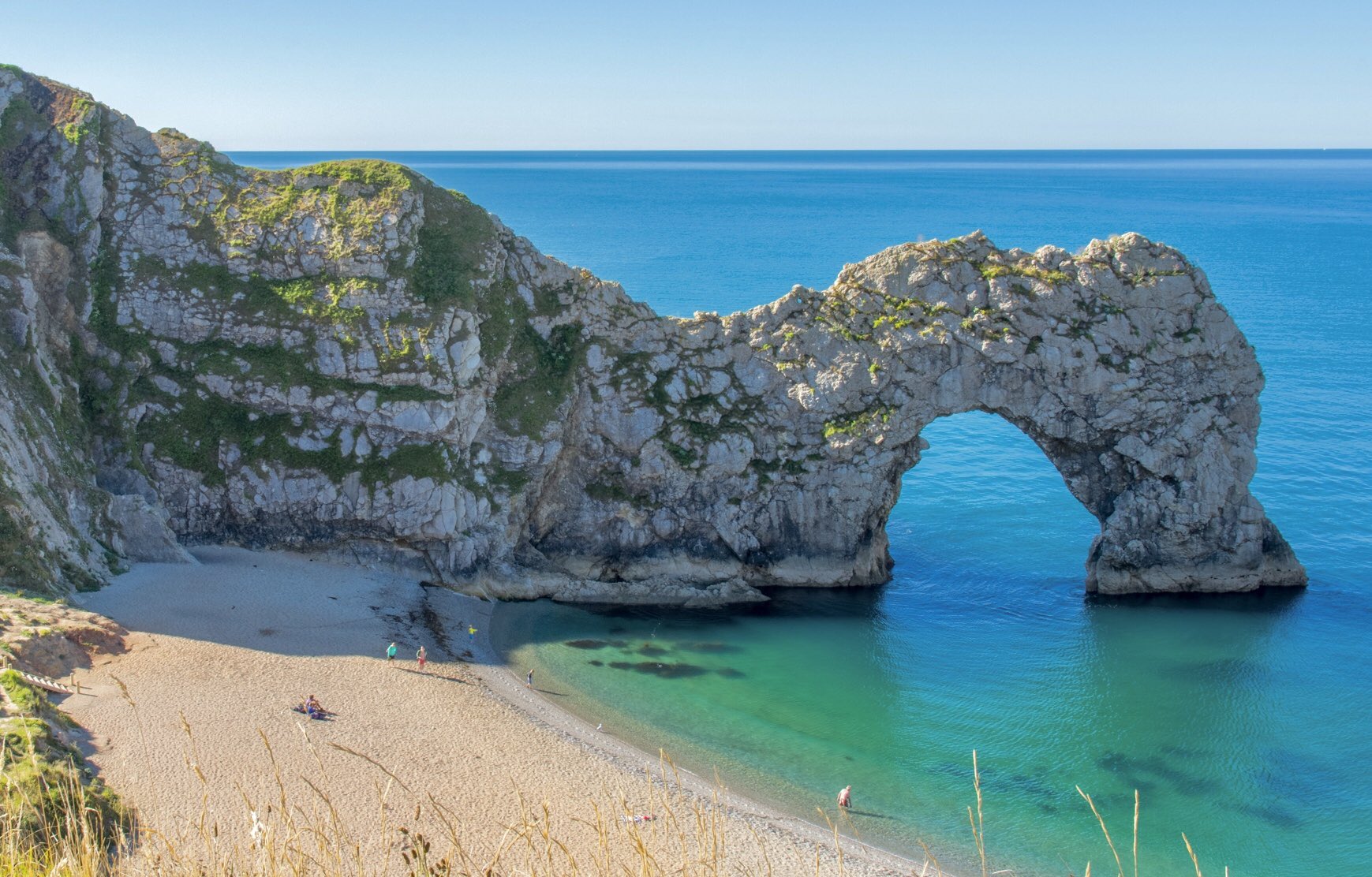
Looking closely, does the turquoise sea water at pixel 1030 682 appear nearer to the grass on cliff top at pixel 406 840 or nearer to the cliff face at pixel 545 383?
the grass on cliff top at pixel 406 840

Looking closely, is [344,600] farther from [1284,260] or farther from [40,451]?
[1284,260]

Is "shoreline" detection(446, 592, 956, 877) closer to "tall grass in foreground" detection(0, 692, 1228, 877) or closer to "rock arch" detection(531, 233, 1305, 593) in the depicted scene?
"tall grass in foreground" detection(0, 692, 1228, 877)

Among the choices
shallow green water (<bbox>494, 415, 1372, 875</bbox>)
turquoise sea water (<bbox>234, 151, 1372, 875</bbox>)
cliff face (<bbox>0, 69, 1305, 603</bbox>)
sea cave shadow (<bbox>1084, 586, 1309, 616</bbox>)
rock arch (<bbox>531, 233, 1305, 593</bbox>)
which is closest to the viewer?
shallow green water (<bbox>494, 415, 1372, 875</bbox>)

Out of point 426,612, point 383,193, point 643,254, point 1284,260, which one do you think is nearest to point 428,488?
point 426,612

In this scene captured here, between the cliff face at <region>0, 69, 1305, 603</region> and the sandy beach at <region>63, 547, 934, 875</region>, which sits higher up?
the cliff face at <region>0, 69, 1305, 603</region>

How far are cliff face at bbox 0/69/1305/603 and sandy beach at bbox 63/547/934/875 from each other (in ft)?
11.1

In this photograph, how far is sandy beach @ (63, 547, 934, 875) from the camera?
2562 cm

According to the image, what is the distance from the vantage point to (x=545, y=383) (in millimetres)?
42531

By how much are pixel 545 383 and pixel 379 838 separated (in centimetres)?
2146

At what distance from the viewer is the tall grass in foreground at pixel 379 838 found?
294 inches

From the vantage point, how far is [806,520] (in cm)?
4316

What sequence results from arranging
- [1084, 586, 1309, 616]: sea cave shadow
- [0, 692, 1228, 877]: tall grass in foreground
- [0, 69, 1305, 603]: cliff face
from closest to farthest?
[0, 692, 1228, 877]: tall grass in foreground, [0, 69, 1305, 603]: cliff face, [1084, 586, 1309, 616]: sea cave shadow

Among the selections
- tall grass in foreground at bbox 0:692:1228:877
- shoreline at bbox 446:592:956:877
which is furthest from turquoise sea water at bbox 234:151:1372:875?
tall grass in foreground at bbox 0:692:1228:877

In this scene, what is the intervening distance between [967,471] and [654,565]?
25.2 metres
